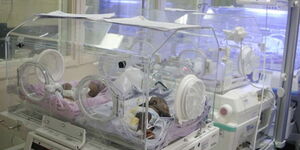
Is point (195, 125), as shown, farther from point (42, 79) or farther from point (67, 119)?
point (42, 79)

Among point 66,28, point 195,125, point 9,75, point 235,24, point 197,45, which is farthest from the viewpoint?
point 235,24

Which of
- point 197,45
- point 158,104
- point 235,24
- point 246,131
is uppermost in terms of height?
point 235,24

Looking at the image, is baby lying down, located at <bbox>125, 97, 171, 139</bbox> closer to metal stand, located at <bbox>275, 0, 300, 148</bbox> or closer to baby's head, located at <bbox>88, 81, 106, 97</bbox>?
baby's head, located at <bbox>88, 81, 106, 97</bbox>

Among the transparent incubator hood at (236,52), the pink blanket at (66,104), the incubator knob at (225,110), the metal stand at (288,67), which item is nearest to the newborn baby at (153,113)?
the pink blanket at (66,104)

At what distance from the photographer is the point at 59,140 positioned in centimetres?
127

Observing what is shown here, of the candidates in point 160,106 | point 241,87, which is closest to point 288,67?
point 241,87

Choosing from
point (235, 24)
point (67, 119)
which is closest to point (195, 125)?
point (67, 119)

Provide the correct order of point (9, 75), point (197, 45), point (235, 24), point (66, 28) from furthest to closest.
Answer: point (235, 24)
point (66, 28)
point (197, 45)
point (9, 75)

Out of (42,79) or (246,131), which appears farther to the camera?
(246,131)

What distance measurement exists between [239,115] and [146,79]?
2.58 feet

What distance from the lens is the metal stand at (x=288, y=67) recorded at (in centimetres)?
201

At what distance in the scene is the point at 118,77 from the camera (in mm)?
1381

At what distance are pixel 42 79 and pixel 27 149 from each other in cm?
34

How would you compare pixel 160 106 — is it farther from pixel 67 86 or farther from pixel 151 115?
pixel 67 86
